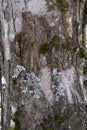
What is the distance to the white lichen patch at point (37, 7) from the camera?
5.52ft

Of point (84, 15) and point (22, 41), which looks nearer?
point (22, 41)

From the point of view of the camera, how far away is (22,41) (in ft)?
5.60

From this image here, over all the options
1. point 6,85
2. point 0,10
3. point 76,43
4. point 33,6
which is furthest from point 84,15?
point 6,85

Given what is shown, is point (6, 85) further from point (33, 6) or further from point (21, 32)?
point (33, 6)

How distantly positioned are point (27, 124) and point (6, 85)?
0.79 feet

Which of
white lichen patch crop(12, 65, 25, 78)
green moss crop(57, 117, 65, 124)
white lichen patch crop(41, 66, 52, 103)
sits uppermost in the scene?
white lichen patch crop(12, 65, 25, 78)

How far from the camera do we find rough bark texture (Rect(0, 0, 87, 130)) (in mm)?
1694

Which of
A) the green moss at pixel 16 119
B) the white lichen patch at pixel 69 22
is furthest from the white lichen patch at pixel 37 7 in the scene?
the green moss at pixel 16 119

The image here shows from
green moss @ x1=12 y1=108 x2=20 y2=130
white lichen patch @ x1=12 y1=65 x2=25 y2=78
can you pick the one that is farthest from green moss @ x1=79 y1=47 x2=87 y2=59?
green moss @ x1=12 y1=108 x2=20 y2=130

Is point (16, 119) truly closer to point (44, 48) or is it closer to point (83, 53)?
point (44, 48)

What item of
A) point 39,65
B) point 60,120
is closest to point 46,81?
point 39,65

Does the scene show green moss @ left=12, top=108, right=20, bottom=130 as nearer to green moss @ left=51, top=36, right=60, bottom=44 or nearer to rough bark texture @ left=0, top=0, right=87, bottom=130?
rough bark texture @ left=0, top=0, right=87, bottom=130

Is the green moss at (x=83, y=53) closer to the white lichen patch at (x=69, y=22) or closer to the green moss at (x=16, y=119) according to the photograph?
the white lichen patch at (x=69, y=22)

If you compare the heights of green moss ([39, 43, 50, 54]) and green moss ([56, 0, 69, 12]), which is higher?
green moss ([56, 0, 69, 12])
